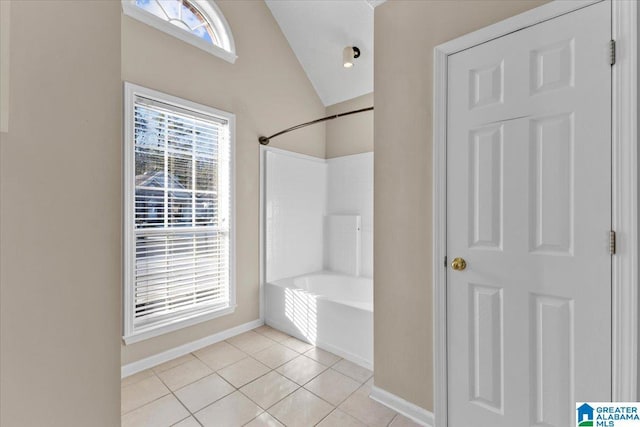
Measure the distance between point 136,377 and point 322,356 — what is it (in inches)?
56.0

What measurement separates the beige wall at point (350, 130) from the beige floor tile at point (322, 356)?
227cm

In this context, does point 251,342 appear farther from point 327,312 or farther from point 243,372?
point 327,312

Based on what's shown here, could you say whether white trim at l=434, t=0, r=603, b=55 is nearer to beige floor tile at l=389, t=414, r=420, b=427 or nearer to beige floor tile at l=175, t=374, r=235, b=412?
beige floor tile at l=389, t=414, r=420, b=427

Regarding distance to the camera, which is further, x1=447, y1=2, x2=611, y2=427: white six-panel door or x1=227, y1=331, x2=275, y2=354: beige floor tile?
x1=227, y1=331, x2=275, y2=354: beige floor tile

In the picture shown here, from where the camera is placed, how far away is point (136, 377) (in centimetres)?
212

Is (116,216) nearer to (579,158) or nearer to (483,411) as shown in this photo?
(579,158)

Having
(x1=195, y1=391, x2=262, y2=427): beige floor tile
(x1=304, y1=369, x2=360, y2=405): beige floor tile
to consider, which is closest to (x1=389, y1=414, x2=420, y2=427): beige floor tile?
(x1=304, y1=369, x2=360, y2=405): beige floor tile


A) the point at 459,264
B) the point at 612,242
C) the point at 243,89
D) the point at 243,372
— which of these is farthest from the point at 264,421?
the point at 243,89

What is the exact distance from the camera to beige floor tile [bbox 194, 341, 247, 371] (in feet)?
7.58

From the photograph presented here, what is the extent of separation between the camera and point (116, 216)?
69 cm

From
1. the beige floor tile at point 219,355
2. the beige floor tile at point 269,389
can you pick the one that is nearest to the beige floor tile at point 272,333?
the beige floor tile at point 219,355

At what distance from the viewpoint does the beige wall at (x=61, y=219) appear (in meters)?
0.54

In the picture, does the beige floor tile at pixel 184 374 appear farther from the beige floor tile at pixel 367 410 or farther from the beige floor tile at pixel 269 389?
the beige floor tile at pixel 367 410

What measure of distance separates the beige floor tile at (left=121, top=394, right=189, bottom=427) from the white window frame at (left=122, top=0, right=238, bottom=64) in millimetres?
2740
